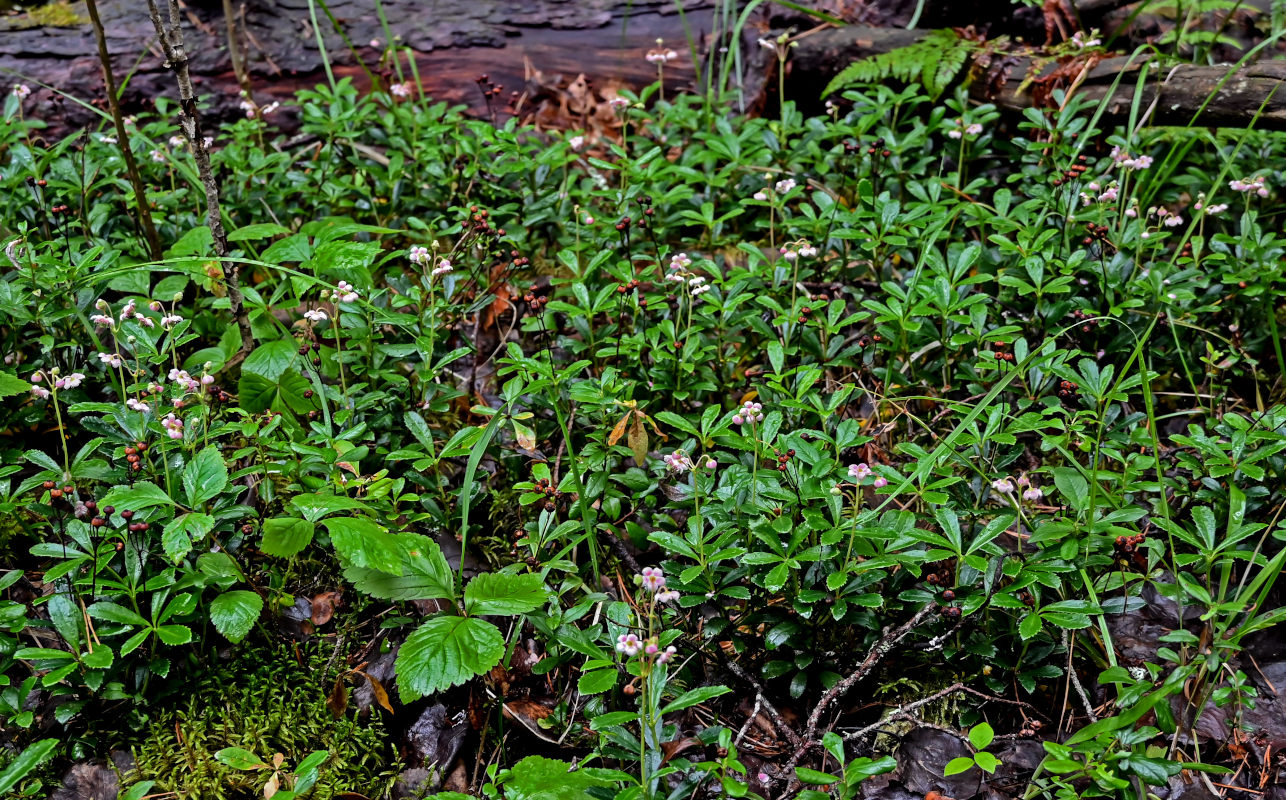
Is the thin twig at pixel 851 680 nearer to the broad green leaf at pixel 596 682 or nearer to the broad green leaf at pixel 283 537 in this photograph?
the broad green leaf at pixel 596 682

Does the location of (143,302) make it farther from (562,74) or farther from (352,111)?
(562,74)

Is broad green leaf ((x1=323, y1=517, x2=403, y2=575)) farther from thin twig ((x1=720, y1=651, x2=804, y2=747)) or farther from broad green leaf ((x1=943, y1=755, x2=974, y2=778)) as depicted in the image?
broad green leaf ((x1=943, y1=755, x2=974, y2=778))

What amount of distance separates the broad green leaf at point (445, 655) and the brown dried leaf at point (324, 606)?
1.92 feet

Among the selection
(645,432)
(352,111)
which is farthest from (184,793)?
(352,111)

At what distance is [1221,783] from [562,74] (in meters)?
4.87

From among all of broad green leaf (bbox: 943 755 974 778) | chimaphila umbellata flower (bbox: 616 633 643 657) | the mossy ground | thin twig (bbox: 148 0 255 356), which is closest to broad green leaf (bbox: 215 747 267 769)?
the mossy ground

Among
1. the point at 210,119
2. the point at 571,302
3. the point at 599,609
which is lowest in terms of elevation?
the point at 599,609

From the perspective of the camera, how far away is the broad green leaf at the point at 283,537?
2164mm

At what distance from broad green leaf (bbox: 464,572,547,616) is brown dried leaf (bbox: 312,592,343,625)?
2.02 ft

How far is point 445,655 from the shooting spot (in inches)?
81.7

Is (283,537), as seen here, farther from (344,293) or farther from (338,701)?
(344,293)

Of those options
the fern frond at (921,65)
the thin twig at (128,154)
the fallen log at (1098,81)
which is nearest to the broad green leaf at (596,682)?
the thin twig at (128,154)

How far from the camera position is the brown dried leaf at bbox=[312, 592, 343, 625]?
2.58 metres

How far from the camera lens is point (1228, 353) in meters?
3.14
